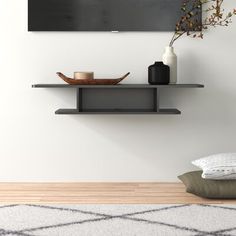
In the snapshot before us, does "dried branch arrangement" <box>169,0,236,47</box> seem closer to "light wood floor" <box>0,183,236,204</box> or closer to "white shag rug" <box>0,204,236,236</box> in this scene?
"light wood floor" <box>0,183,236,204</box>

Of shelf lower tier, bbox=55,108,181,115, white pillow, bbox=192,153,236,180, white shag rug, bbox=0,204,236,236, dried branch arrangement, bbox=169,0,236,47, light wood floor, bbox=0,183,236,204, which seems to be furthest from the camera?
dried branch arrangement, bbox=169,0,236,47

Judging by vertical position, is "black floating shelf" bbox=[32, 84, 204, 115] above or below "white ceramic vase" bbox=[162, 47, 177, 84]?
below

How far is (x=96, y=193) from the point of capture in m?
3.89

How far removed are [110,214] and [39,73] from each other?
4.54 feet

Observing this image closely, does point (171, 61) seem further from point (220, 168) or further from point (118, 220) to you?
point (118, 220)

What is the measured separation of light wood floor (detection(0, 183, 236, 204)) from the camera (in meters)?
3.63

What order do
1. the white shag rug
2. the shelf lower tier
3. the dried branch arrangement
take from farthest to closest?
the dried branch arrangement → the shelf lower tier → the white shag rug

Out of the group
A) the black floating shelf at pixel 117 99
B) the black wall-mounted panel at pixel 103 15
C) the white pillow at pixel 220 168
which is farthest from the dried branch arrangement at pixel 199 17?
the white pillow at pixel 220 168

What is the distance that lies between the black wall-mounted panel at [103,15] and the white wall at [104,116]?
6 centimetres

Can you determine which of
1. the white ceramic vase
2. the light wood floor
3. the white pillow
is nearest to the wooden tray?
the white ceramic vase

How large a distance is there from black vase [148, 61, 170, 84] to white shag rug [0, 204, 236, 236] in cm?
92

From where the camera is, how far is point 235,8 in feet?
13.9

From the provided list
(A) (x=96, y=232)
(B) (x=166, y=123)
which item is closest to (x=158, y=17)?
(B) (x=166, y=123)

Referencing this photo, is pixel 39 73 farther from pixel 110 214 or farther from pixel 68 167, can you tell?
pixel 110 214
